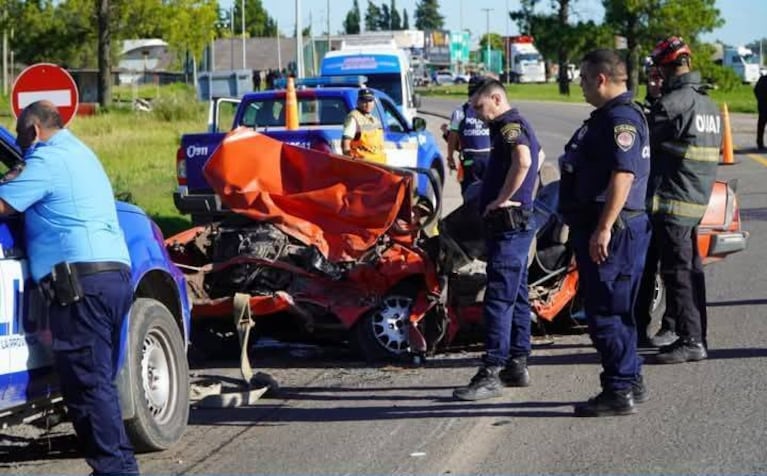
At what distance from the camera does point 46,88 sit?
11375 millimetres

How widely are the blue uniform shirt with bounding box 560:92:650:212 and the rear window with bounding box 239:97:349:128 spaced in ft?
30.3

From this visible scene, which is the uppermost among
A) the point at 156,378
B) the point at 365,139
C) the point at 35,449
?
the point at 365,139

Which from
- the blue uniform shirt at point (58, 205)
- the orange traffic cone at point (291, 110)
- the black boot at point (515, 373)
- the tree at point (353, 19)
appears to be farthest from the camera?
the tree at point (353, 19)

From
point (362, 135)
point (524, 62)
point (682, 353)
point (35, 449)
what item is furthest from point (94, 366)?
point (524, 62)

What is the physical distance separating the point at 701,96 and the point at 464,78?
111m

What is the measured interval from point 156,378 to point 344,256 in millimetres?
2340

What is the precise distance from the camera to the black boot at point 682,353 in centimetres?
812

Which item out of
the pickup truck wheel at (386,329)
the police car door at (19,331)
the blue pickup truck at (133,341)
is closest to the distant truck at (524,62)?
the pickup truck wheel at (386,329)

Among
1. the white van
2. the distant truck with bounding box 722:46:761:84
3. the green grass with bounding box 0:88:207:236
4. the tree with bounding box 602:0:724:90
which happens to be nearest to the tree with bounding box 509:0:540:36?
the tree with bounding box 602:0:724:90

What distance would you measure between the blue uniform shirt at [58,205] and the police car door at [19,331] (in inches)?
4.4

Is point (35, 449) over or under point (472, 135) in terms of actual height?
under

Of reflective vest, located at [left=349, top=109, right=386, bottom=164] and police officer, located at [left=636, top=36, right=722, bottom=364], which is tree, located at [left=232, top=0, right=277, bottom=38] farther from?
police officer, located at [left=636, top=36, right=722, bottom=364]

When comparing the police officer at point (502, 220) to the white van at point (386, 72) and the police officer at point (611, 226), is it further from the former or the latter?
the white van at point (386, 72)

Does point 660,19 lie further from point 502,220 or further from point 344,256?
point 502,220
